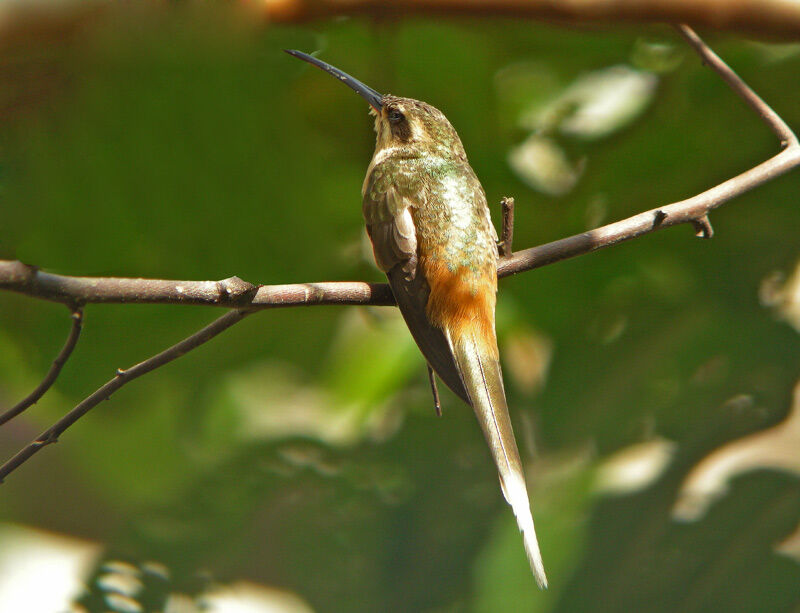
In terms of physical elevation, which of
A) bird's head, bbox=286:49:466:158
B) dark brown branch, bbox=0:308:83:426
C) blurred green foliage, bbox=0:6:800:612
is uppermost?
dark brown branch, bbox=0:308:83:426

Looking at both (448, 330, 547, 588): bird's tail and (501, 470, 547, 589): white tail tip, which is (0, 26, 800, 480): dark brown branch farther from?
(501, 470, 547, 589): white tail tip

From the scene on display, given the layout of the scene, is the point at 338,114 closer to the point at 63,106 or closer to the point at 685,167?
the point at 63,106

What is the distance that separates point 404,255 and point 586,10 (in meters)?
0.61

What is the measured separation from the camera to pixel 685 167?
209cm

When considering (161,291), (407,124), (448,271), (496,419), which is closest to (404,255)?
(448,271)

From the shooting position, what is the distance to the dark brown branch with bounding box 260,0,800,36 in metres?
1.49

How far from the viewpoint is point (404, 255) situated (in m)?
1.33

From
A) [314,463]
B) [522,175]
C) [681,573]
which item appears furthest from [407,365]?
[681,573]

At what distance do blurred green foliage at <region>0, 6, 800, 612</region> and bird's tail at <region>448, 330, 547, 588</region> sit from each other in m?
0.73

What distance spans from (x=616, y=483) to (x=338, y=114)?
1195mm

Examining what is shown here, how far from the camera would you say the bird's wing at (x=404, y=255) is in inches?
48.8

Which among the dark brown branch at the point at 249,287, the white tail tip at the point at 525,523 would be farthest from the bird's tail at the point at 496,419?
the dark brown branch at the point at 249,287

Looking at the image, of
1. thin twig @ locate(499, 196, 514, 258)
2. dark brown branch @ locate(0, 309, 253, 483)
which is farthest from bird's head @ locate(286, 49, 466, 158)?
dark brown branch @ locate(0, 309, 253, 483)

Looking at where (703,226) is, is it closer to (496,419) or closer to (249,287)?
(496,419)
